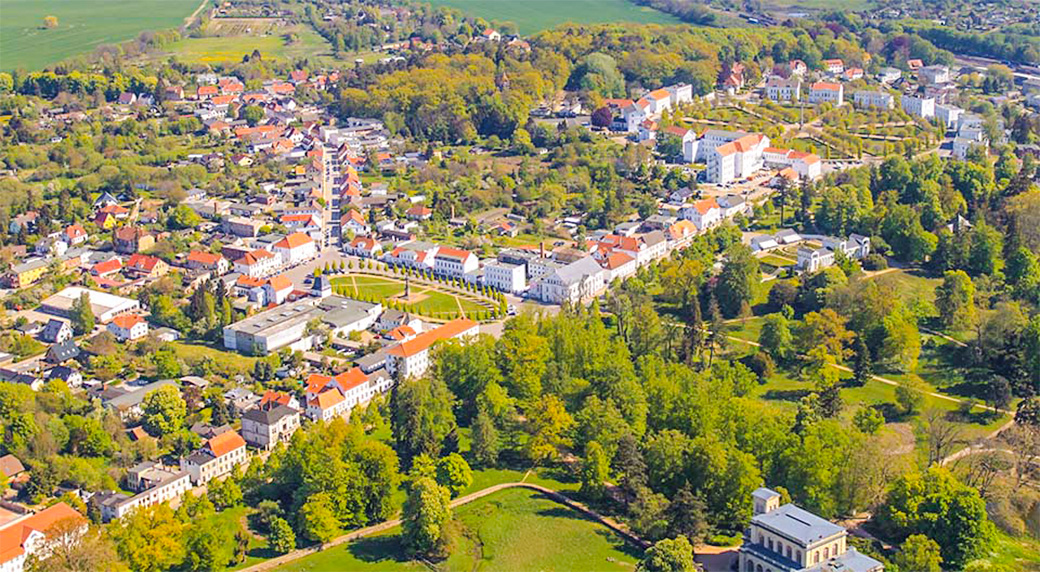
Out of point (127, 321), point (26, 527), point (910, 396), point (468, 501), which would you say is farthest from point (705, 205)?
point (26, 527)

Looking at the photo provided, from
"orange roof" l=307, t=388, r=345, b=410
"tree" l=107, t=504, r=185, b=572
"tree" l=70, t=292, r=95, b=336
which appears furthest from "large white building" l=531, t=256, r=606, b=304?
"tree" l=107, t=504, r=185, b=572

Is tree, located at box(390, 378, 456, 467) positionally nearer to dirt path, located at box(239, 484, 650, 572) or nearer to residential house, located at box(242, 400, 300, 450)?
dirt path, located at box(239, 484, 650, 572)

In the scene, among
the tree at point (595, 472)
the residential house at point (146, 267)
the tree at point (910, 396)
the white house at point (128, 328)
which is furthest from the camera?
the residential house at point (146, 267)

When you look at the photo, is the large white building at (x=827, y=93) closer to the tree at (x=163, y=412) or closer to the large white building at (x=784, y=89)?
the large white building at (x=784, y=89)

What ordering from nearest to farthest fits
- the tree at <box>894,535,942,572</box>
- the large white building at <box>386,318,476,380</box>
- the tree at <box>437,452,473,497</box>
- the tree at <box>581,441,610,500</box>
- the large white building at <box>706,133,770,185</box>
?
the tree at <box>894,535,942,572</box> < the tree at <box>581,441,610,500</box> < the tree at <box>437,452,473,497</box> < the large white building at <box>386,318,476,380</box> < the large white building at <box>706,133,770,185</box>

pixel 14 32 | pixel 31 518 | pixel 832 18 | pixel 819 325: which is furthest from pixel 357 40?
pixel 31 518

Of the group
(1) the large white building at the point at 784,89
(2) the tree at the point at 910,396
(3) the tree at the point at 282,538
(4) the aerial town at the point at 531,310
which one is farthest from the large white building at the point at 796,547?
(1) the large white building at the point at 784,89
